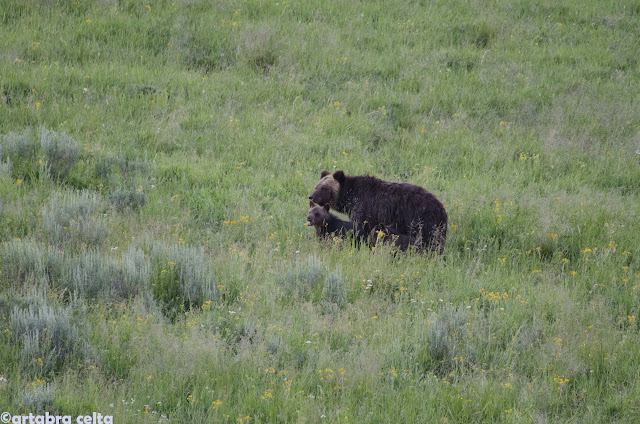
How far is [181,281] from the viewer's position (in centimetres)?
634

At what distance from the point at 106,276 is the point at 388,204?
3823 millimetres

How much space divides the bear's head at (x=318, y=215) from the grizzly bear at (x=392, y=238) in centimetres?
70

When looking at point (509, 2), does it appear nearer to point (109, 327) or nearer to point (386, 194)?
point (386, 194)

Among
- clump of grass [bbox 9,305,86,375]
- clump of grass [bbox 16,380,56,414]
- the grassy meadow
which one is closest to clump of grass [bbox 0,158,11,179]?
the grassy meadow

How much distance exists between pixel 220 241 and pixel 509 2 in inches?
533

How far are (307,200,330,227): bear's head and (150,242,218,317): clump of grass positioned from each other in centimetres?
201

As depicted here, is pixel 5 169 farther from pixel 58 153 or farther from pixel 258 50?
pixel 258 50

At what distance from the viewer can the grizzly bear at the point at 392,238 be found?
306 inches

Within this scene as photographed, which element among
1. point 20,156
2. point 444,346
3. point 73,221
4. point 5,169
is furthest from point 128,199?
point 444,346

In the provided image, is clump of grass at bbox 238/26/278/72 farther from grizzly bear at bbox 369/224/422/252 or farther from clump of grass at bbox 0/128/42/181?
grizzly bear at bbox 369/224/422/252

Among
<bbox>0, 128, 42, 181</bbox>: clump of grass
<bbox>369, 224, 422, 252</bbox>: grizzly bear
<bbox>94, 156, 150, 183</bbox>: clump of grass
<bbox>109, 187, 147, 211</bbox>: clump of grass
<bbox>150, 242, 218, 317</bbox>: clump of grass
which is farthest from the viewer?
<bbox>94, 156, 150, 183</bbox>: clump of grass

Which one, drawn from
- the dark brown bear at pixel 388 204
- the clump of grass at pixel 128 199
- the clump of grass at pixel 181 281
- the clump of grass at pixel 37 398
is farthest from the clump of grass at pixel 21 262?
the dark brown bear at pixel 388 204

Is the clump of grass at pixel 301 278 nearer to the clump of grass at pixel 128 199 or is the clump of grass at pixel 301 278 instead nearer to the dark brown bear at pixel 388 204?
the dark brown bear at pixel 388 204

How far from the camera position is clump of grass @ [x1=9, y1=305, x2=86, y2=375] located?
185 inches
